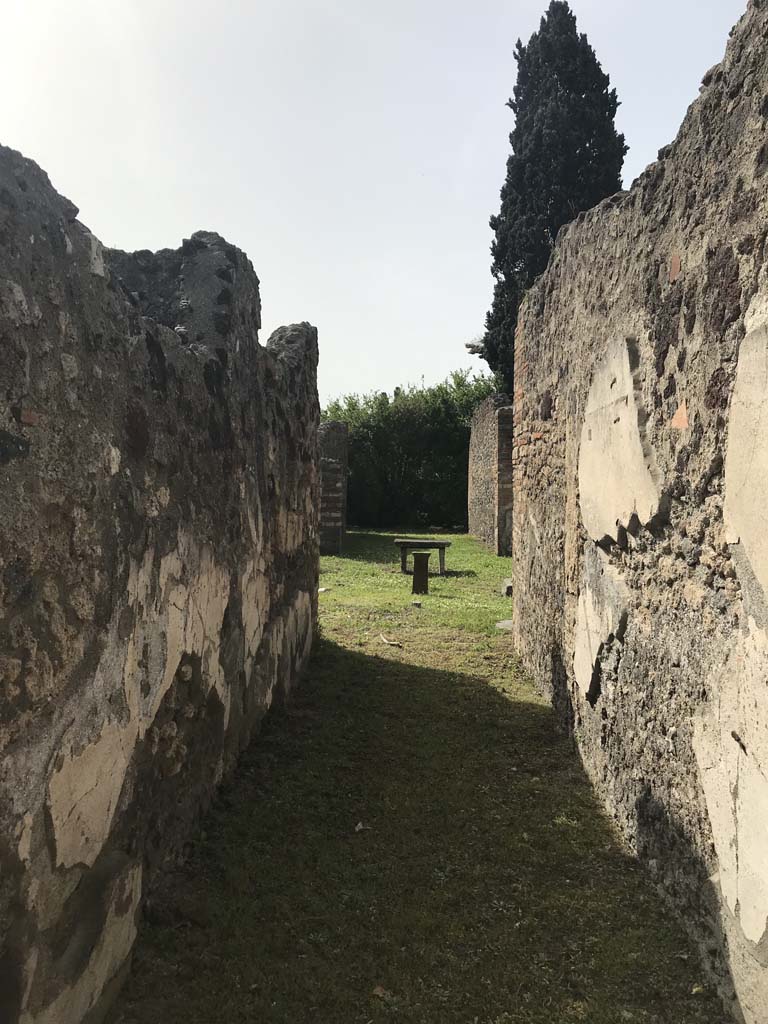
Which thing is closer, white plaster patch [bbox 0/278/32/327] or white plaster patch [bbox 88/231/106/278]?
white plaster patch [bbox 0/278/32/327]

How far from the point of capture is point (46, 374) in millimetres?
1436

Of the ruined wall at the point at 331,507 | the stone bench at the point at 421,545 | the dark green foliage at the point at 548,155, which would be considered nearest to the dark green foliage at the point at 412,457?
the dark green foliage at the point at 548,155

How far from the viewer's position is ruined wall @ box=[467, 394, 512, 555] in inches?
463

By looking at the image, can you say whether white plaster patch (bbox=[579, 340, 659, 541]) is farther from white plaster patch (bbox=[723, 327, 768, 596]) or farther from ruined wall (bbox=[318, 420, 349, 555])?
ruined wall (bbox=[318, 420, 349, 555])

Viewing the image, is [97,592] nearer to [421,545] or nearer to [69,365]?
[69,365]

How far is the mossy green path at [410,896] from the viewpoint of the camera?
1.81m

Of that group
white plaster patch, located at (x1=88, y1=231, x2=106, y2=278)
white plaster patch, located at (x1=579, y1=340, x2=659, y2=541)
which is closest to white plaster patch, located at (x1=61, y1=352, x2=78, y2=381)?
white plaster patch, located at (x1=88, y1=231, x2=106, y2=278)

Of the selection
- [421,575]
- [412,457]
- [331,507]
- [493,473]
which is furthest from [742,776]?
[412,457]

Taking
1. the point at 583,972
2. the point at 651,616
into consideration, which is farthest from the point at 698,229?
the point at 583,972

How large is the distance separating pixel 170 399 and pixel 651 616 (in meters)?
1.60

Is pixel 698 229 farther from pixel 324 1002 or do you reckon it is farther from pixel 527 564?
pixel 527 564

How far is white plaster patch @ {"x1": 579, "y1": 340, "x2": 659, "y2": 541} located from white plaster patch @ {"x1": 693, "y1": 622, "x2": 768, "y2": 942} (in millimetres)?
682

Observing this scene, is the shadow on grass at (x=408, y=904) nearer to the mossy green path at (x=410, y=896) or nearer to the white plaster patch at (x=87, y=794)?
the mossy green path at (x=410, y=896)

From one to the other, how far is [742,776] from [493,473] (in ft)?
36.0
